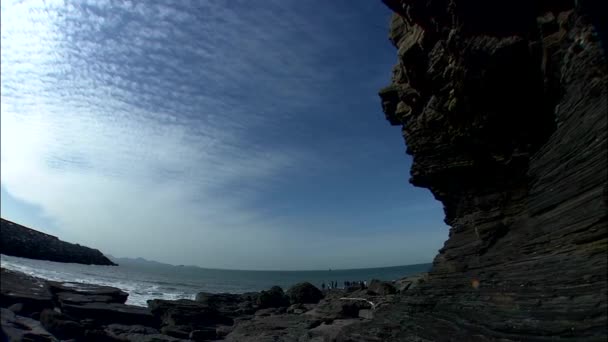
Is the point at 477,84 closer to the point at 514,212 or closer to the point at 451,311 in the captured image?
the point at 514,212

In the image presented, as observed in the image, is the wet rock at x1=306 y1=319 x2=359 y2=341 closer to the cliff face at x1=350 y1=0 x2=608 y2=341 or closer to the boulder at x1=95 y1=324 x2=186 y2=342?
the cliff face at x1=350 y1=0 x2=608 y2=341

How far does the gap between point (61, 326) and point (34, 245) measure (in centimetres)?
5798

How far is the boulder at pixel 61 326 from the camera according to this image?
62.7 ft

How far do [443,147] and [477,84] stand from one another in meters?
3.47

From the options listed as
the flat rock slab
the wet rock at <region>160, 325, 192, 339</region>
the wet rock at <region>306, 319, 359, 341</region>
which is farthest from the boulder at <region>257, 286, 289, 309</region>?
the flat rock slab

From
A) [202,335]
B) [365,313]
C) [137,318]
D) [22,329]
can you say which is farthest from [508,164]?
[137,318]

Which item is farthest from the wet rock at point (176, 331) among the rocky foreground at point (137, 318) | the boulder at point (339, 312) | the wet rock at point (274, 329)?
the boulder at point (339, 312)

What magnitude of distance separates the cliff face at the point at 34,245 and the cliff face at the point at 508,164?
66.5 m

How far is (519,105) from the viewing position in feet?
41.9

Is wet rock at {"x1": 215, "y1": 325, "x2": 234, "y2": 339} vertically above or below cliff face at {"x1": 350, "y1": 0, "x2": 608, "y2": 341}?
below

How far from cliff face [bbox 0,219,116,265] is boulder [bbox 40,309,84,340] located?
47.7m

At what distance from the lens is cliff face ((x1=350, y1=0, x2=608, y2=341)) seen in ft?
26.5

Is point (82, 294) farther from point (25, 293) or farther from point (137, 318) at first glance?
point (137, 318)

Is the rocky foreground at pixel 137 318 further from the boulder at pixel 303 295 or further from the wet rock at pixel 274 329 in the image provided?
the boulder at pixel 303 295
